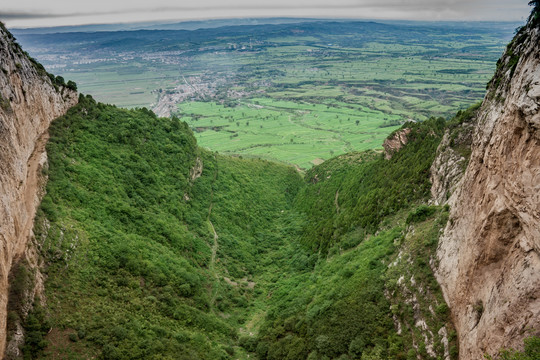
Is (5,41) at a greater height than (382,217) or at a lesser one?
greater

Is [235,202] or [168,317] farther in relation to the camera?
[235,202]

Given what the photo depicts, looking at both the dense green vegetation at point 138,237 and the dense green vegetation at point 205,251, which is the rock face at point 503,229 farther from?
the dense green vegetation at point 138,237

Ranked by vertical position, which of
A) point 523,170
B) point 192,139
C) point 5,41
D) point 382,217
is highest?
point 5,41

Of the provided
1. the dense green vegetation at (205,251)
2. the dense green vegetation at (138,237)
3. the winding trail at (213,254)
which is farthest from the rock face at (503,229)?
the winding trail at (213,254)

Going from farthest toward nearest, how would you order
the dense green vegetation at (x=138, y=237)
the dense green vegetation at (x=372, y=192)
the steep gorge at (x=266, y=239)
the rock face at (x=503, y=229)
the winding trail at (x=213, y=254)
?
the dense green vegetation at (x=372, y=192), the winding trail at (x=213, y=254), the dense green vegetation at (x=138, y=237), the steep gorge at (x=266, y=239), the rock face at (x=503, y=229)

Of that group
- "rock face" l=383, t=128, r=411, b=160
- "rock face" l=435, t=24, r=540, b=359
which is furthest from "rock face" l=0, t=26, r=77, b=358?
"rock face" l=383, t=128, r=411, b=160

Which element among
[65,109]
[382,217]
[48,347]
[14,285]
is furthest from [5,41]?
[382,217]

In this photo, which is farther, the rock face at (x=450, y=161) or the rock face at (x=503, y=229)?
the rock face at (x=450, y=161)

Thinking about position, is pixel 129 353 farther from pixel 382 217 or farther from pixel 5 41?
pixel 5 41
